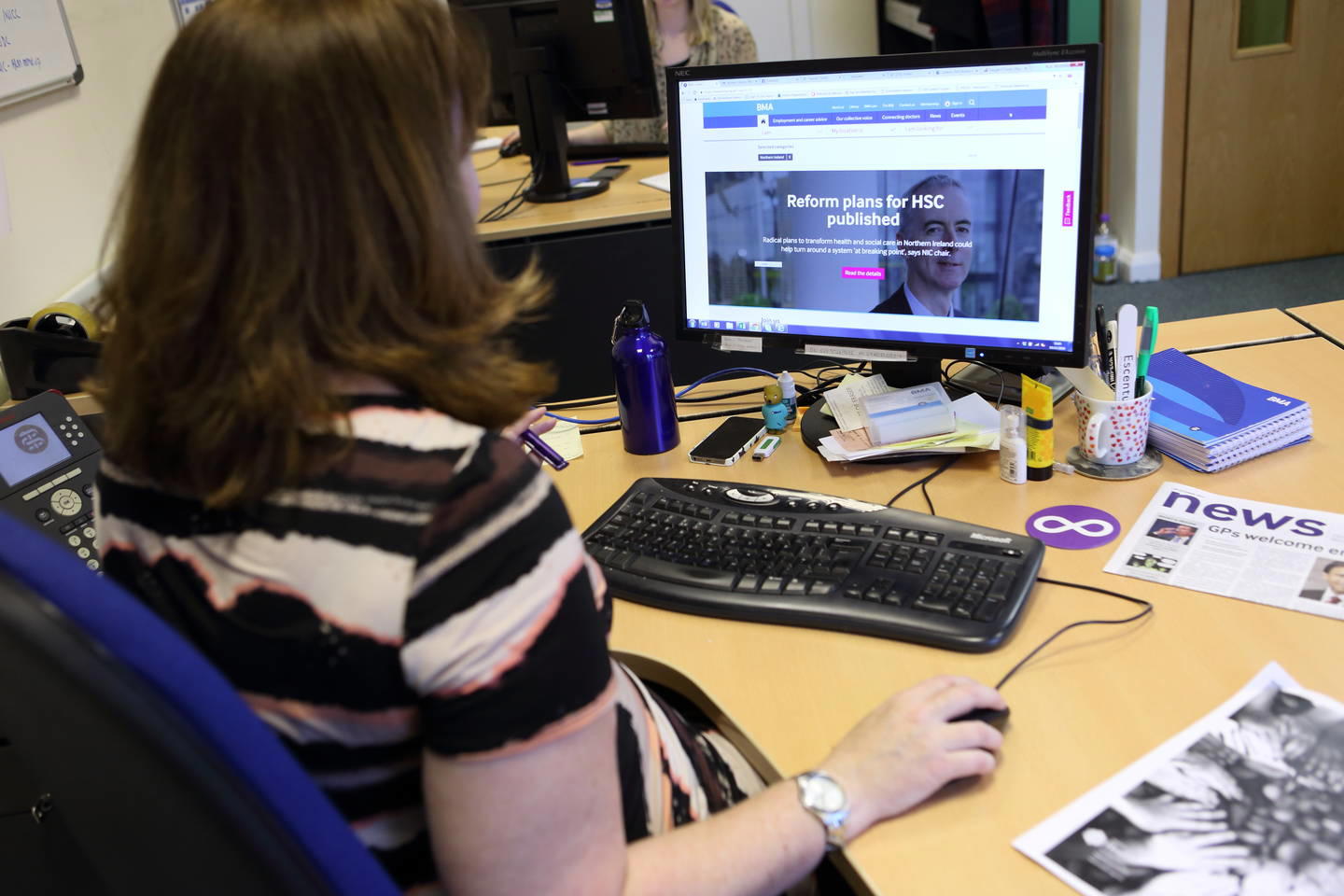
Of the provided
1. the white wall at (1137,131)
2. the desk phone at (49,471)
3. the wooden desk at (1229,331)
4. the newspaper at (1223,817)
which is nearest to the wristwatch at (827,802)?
the newspaper at (1223,817)

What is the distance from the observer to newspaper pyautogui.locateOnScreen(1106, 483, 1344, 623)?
0.99 m

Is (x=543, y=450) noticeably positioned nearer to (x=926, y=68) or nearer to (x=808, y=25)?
(x=926, y=68)

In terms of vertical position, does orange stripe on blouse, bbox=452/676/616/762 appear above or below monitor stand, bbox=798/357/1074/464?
above

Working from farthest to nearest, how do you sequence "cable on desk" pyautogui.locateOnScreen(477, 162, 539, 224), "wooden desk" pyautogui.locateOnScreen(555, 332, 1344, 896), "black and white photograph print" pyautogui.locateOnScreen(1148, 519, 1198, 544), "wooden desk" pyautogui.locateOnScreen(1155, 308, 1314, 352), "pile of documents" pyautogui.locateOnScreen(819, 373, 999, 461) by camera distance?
"cable on desk" pyautogui.locateOnScreen(477, 162, 539, 224) → "wooden desk" pyautogui.locateOnScreen(1155, 308, 1314, 352) → "pile of documents" pyautogui.locateOnScreen(819, 373, 999, 461) → "black and white photograph print" pyautogui.locateOnScreen(1148, 519, 1198, 544) → "wooden desk" pyautogui.locateOnScreen(555, 332, 1344, 896)

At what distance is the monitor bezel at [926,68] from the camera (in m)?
1.17

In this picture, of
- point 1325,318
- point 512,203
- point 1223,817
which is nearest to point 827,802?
point 1223,817

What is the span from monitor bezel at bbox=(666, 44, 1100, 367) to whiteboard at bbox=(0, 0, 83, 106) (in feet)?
4.43

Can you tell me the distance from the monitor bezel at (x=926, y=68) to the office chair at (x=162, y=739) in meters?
0.94

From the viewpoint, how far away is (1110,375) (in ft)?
4.05

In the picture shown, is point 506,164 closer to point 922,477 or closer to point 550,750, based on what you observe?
point 922,477

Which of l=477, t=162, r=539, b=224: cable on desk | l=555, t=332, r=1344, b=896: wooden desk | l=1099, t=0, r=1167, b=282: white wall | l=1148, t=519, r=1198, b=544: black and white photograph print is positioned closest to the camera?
l=555, t=332, r=1344, b=896: wooden desk

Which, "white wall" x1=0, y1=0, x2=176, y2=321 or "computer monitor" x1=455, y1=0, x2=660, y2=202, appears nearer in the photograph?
"white wall" x1=0, y1=0, x2=176, y2=321

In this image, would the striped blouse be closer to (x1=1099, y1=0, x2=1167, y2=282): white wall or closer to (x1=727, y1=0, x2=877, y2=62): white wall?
(x1=1099, y1=0, x2=1167, y2=282): white wall

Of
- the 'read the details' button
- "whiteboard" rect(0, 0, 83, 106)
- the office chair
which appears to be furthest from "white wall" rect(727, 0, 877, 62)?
the office chair
